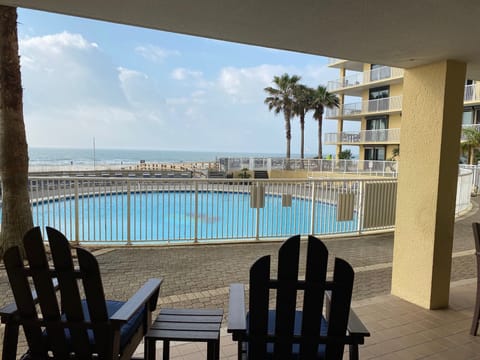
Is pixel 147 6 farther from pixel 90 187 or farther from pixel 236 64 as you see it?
pixel 236 64

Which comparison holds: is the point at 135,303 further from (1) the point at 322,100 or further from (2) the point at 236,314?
(1) the point at 322,100

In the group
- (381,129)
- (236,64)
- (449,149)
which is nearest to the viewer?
(449,149)

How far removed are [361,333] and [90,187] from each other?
493cm

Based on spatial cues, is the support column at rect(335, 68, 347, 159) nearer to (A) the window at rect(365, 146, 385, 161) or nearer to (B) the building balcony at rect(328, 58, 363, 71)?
(B) the building balcony at rect(328, 58, 363, 71)

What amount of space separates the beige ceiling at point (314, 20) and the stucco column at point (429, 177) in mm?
407

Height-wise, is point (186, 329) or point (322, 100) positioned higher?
point (322, 100)

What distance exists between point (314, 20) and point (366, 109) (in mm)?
23982

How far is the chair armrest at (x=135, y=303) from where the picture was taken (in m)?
1.58

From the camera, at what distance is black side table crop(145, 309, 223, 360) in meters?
1.71

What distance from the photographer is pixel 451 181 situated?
320 centimetres

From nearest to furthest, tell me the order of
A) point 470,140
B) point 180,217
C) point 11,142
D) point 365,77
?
point 11,142 → point 180,217 → point 470,140 → point 365,77

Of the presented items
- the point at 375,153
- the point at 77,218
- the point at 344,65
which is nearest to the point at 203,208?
the point at 77,218

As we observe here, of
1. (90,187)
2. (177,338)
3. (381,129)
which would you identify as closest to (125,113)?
(381,129)

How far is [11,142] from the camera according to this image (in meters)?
4.30
